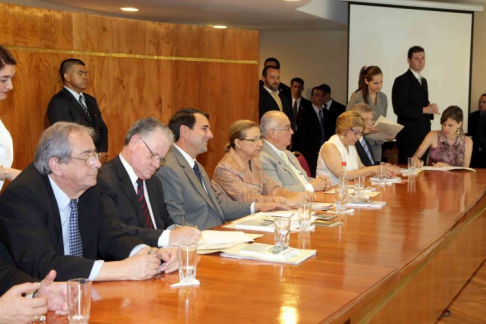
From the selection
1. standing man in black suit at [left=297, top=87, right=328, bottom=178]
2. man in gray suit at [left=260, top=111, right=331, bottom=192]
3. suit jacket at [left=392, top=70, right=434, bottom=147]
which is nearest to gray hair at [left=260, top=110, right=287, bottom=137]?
man in gray suit at [left=260, top=111, right=331, bottom=192]

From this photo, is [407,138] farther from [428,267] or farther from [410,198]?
[428,267]

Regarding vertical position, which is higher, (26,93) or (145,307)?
(26,93)

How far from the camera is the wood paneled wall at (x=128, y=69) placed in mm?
5613

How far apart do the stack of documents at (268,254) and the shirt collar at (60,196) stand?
647mm

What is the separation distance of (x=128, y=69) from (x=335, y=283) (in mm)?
4764

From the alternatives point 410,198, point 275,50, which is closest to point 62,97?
point 410,198

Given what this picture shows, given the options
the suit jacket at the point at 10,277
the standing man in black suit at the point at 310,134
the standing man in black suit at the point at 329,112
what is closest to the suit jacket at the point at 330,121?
the standing man in black suit at the point at 329,112

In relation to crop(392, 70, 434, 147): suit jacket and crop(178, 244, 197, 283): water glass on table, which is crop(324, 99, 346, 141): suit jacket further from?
crop(178, 244, 197, 283): water glass on table

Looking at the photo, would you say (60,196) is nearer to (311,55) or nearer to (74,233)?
(74,233)

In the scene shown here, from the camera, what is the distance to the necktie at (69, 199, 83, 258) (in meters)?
2.66

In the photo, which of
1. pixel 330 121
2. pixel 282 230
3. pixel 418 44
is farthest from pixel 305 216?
pixel 330 121

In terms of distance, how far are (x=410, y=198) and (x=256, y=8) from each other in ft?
14.0

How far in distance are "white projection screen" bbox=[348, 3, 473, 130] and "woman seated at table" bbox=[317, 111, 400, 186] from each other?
3.38 metres

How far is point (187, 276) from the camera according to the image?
7.64 feet
